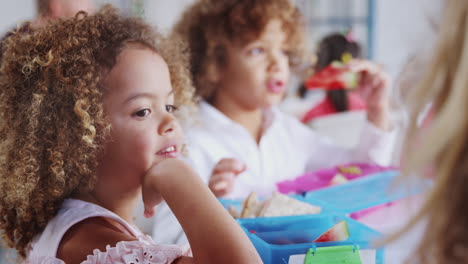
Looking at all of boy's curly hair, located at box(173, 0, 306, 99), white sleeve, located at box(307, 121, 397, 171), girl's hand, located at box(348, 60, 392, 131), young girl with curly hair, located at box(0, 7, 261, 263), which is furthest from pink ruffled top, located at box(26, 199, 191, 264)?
girl's hand, located at box(348, 60, 392, 131)

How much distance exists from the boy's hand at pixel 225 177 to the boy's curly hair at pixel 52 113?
11.3 inches

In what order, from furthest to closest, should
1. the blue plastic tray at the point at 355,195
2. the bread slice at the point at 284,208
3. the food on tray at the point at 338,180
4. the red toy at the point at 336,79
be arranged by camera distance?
the red toy at the point at 336,79, the food on tray at the point at 338,180, the blue plastic tray at the point at 355,195, the bread slice at the point at 284,208

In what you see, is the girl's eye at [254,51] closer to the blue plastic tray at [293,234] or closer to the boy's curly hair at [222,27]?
the boy's curly hair at [222,27]

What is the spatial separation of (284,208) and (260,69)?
2.15 feet

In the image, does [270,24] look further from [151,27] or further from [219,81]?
[151,27]

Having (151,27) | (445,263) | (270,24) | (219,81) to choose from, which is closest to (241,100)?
(219,81)

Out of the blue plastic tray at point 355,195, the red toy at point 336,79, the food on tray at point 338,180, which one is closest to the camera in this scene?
the blue plastic tray at point 355,195

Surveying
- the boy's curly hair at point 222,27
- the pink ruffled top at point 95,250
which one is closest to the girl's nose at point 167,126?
the pink ruffled top at point 95,250

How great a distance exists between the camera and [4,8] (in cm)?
286

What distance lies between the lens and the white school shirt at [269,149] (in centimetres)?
129

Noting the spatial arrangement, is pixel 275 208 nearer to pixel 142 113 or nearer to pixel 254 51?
pixel 142 113

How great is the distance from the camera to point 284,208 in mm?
799

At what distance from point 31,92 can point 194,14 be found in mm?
867

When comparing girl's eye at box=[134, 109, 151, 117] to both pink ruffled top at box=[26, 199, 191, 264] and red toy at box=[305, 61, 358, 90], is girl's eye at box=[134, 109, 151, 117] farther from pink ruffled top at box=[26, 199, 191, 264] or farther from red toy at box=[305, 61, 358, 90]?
red toy at box=[305, 61, 358, 90]
